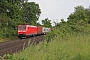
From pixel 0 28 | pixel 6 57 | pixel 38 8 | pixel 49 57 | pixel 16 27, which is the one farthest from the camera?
pixel 38 8

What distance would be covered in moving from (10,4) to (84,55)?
1536 inches

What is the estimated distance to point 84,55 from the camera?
7.95 meters

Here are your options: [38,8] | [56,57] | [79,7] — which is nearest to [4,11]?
[79,7]

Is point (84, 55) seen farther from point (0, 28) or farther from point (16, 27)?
point (16, 27)

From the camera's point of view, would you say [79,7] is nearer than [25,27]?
No

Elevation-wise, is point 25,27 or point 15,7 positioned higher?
point 15,7

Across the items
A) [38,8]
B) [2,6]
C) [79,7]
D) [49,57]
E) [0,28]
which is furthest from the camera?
[38,8]

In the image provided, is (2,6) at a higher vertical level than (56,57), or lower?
higher

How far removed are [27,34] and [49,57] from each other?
37.0 m

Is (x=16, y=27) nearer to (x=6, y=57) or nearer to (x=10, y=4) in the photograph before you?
(x=10, y=4)

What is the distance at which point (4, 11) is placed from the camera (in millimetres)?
46250

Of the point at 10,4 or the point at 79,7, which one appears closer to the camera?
the point at 10,4

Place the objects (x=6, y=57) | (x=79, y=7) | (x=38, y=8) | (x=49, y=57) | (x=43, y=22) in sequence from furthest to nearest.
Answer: (x=43, y=22)
(x=38, y=8)
(x=79, y=7)
(x=49, y=57)
(x=6, y=57)

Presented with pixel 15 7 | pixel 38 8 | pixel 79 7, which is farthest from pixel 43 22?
pixel 15 7
